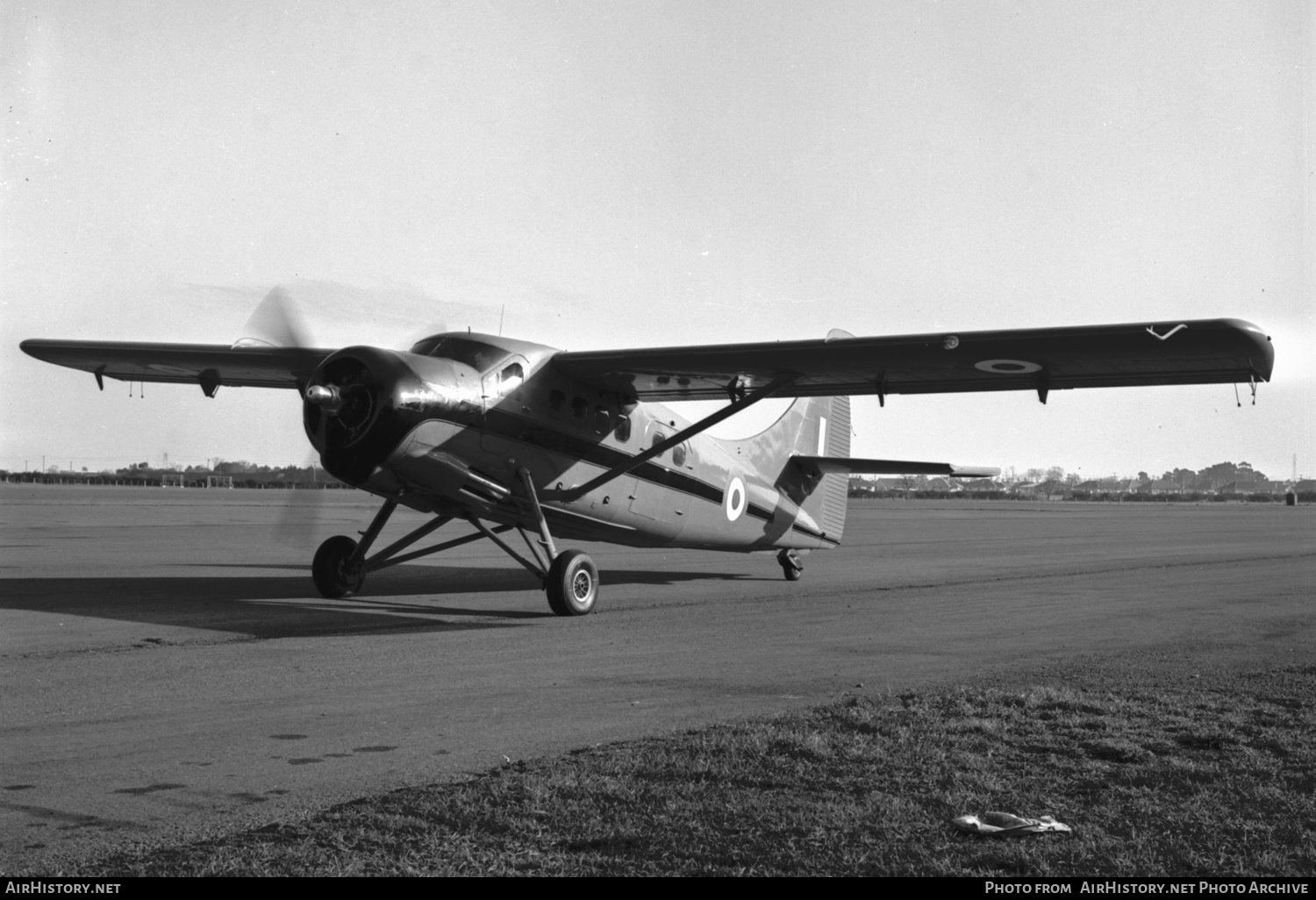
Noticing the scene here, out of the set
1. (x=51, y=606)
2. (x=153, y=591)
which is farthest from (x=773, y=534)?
(x=51, y=606)

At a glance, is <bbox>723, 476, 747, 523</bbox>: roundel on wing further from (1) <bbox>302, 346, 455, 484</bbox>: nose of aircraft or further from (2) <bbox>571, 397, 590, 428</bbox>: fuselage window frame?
(1) <bbox>302, 346, 455, 484</bbox>: nose of aircraft

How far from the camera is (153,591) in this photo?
49.9 ft

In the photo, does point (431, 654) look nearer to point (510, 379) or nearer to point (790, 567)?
point (510, 379)

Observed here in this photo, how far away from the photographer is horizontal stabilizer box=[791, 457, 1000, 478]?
63.4ft

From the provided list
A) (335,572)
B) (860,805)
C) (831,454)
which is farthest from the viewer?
(831,454)

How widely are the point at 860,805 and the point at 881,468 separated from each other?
15598 mm

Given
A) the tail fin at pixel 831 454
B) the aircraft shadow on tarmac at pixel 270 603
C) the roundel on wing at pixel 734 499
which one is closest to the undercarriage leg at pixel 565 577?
the aircraft shadow on tarmac at pixel 270 603

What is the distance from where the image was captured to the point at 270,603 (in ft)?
46.1

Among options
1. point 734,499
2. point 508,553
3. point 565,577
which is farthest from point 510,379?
point 734,499

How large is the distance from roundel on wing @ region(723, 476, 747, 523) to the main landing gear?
414 centimetres

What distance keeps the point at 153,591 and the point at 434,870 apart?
12627mm

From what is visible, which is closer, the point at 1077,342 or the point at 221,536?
the point at 1077,342

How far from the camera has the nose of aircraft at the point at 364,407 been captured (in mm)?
12016

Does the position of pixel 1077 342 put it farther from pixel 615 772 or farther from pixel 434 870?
pixel 434 870
